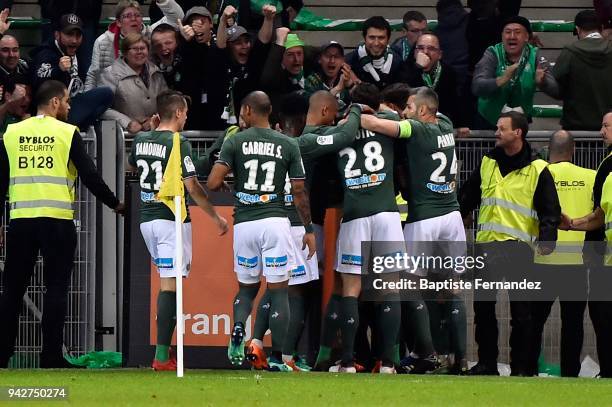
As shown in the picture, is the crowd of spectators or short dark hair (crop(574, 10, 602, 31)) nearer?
the crowd of spectators

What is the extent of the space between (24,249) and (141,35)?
3.83 meters

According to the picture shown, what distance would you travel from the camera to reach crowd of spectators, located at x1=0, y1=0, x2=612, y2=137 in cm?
1733

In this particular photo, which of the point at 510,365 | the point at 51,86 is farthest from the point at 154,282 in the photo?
the point at 510,365

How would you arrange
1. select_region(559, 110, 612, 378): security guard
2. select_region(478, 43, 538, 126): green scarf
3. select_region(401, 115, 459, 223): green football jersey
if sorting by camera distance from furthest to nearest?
select_region(478, 43, 538, 126): green scarf
select_region(559, 110, 612, 378): security guard
select_region(401, 115, 459, 223): green football jersey

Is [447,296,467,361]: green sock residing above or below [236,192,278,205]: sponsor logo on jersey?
below

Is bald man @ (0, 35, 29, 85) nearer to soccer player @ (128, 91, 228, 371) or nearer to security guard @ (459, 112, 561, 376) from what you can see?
soccer player @ (128, 91, 228, 371)

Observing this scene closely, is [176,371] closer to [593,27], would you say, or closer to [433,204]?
[433,204]

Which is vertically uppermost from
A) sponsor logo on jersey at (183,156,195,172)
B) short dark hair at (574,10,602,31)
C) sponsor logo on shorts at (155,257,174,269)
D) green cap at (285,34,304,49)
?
short dark hair at (574,10,602,31)

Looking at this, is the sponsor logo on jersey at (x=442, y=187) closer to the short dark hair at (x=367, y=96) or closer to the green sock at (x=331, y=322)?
the short dark hair at (x=367, y=96)

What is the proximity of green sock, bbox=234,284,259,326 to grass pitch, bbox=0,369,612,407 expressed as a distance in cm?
49

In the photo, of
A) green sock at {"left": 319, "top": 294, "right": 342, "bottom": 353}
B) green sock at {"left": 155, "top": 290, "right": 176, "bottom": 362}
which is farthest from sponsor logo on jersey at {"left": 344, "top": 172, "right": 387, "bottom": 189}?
green sock at {"left": 155, "top": 290, "right": 176, "bottom": 362}

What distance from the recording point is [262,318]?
47.4ft

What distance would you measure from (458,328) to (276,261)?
1904 millimetres

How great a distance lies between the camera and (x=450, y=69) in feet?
58.7
